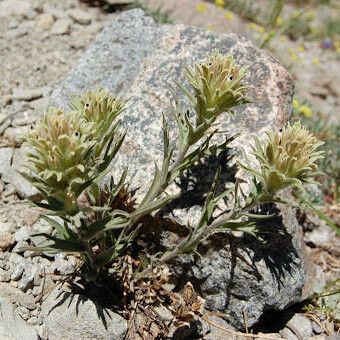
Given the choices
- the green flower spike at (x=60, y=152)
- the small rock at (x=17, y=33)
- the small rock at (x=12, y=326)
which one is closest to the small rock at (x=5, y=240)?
the small rock at (x=12, y=326)

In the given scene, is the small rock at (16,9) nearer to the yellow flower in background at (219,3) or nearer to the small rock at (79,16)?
the small rock at (79,16)

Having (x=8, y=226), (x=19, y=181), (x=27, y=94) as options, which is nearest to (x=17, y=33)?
(x=27, y=94)

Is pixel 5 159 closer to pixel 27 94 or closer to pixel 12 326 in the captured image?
pixel 27 94

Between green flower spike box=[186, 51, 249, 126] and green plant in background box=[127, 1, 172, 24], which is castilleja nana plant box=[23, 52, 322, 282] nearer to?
green flower spike box=[186, 51, 249, 126]

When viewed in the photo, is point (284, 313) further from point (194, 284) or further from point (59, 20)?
point (59, 20)

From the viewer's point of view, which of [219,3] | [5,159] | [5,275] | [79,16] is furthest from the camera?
[219,3]

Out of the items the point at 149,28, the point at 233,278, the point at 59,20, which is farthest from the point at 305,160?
the point at 59,20

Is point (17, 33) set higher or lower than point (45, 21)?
lower

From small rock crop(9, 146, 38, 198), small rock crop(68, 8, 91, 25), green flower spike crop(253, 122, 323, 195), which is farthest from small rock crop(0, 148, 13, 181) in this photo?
small rock crop(68, 8, 91, 25)
